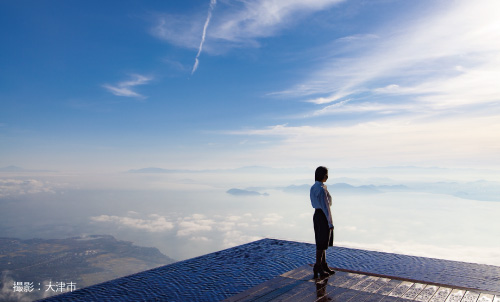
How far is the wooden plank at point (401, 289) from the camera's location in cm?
517

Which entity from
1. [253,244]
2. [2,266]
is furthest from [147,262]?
[253,244]

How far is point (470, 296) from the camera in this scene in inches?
202

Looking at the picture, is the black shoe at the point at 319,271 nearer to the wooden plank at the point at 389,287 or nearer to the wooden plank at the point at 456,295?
the wooden plank at the point at 389,287

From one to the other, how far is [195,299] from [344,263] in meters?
3.85

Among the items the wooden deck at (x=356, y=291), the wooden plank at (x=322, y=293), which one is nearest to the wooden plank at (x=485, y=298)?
the wooden deck at (x=356, y=291)

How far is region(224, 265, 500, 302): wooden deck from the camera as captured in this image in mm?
4961

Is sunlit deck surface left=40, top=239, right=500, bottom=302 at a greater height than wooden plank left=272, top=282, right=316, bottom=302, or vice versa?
wooden plank left=272, top=282, right=316, bottom=302

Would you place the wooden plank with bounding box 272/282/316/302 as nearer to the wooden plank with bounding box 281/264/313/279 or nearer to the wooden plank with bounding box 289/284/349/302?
the wooden plank with bounding box 289/284/349/302

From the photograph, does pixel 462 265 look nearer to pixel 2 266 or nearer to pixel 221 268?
pixel 221 268

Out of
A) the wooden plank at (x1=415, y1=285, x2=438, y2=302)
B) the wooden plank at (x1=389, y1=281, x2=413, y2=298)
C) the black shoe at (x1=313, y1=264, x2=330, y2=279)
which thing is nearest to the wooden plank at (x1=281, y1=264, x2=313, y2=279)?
the black shoe at (x1=313, y1=264, x2=330, y2=279)

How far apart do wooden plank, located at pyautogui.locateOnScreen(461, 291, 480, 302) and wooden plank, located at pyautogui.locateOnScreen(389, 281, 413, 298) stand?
79 centimetres

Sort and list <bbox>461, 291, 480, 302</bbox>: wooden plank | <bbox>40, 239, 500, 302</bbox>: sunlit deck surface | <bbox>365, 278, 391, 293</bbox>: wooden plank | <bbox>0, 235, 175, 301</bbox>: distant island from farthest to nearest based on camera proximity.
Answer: <bbox>0, 235, 175, 301</bbox>: distant island
<bbox>365, 278, 391, 293</bbox>: wooden plank
<bbox>40, 239, 500, 302</bbox>: sunlit deck surface
<bbox>461, 291, 480, 302</bbox>: wooden plank

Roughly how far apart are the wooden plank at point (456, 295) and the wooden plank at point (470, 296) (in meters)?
0.06

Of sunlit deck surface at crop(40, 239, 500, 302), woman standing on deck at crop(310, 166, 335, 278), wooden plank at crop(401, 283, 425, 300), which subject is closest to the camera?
wooden plank at crop(401, 283, 425, 300)
